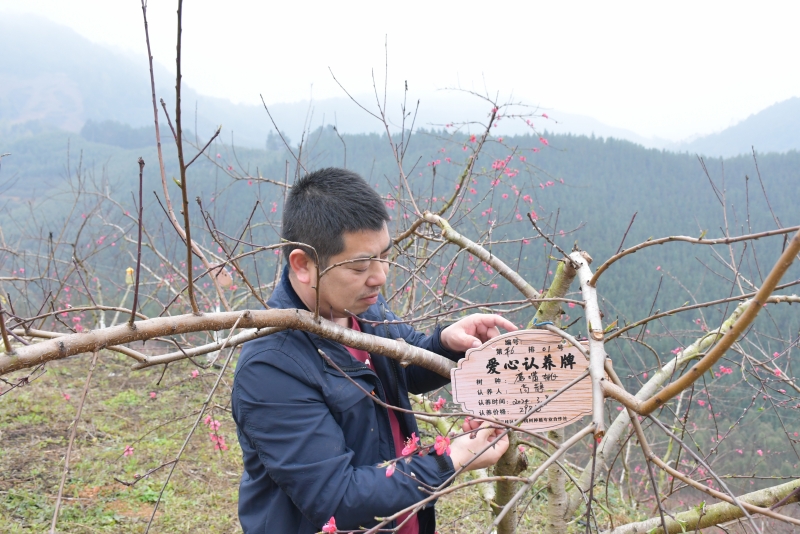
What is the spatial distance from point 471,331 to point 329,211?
23.1 inches

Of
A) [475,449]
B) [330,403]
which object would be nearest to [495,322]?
[475,449]

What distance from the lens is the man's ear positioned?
50.2 inches

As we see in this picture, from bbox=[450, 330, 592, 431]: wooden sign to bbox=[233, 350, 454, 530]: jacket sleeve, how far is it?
18cm

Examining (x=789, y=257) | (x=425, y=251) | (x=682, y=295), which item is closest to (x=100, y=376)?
(x=425, y=251)

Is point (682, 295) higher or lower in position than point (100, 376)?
higher

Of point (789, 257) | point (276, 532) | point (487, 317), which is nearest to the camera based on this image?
point (789, 257)

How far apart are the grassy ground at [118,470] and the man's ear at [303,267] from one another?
196cm

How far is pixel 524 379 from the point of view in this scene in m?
1.22

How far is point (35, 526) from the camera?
329 centimetres

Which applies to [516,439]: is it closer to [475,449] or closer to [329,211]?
[475,449]

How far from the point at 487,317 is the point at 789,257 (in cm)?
92

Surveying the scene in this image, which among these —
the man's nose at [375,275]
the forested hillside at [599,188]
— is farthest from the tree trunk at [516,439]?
the forested hillside at [599,188]

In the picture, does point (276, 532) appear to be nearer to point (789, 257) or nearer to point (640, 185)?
point (789, 257)

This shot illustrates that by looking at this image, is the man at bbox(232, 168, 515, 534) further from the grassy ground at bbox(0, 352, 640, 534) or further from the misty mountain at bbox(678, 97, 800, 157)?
the misty mountain at bbox(678, 97, 800, 157)
